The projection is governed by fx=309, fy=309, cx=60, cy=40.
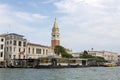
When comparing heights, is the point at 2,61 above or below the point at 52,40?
below

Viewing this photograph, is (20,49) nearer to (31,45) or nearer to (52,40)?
(31,45)

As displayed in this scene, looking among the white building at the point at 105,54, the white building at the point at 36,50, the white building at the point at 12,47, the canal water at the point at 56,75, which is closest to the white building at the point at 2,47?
the white building at the point at 12,47

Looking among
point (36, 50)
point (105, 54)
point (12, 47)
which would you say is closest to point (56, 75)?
point (12, 47)

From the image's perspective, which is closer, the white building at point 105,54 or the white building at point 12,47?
the white building at point 12,47

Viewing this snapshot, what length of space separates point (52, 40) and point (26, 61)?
171ft

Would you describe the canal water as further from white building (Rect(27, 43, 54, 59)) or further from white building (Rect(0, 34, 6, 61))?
white building (Rect(27, 43, 54, 59))

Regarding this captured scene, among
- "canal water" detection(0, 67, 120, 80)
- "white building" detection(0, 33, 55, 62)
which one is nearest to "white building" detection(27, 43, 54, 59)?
"white building" detection(0, 33, 55, 62)

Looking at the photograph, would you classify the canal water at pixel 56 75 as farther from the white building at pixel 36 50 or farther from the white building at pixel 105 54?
the white building at pixel 105 54

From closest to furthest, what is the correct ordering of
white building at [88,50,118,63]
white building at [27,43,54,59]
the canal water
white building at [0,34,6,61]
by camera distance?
1. the canal water
2. white building at [0,34,6,61]
3. white building at [27,43,54,59]
4. white building at [88,50,118,63]

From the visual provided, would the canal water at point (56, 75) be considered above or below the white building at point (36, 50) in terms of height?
below

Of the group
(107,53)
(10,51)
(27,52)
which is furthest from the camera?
(107,53)

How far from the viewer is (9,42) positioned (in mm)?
87500

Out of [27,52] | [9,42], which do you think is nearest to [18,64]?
[9,42]

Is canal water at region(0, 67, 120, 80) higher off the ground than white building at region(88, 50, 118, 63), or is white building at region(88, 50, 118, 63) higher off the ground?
white building at region(88, 50, 118, 63)
